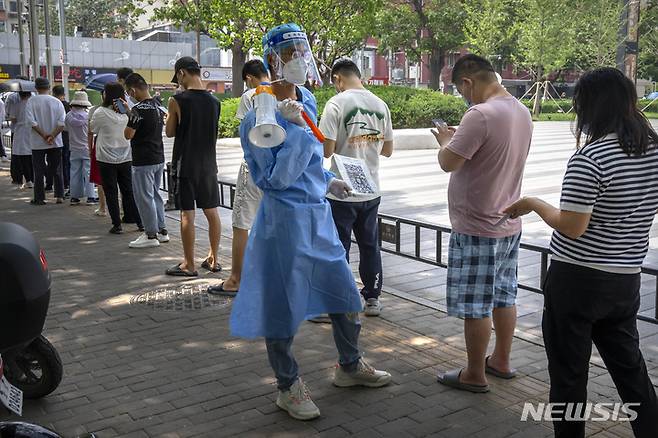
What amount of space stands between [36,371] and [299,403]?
5.17 feet

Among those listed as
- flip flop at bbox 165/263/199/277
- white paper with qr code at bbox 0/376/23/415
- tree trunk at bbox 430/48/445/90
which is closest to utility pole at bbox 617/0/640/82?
flip flop at bbox 165/263/199/277

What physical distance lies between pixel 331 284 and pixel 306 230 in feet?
1.09

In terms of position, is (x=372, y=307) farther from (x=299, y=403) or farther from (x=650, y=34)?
(x=650, y=34)

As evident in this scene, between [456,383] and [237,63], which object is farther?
[237,63]

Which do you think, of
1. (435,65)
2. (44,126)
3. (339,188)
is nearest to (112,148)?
(44,126)

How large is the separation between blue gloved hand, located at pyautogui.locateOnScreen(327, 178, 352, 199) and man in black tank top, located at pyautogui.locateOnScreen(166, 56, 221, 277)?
301cm

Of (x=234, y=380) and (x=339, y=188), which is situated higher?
(x=339, y=188)

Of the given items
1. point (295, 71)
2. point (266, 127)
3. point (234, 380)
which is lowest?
point (234, 380)

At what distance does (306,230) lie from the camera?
3.93m

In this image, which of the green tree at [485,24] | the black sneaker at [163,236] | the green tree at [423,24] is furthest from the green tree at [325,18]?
the green tree at [423,24]

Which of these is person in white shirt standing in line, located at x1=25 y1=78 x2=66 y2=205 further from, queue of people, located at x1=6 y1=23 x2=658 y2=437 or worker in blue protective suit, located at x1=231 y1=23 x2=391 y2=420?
worker in blue protective suit, located at x1=231 y1=23 x2=391 y2=420

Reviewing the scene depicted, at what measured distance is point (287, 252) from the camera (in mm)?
3891

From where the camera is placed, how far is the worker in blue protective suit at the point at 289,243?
3.85m

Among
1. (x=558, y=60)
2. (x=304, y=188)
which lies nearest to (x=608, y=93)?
(x=304, y=188)
